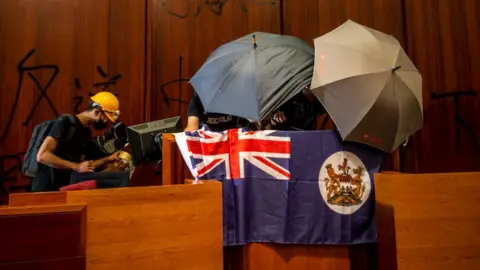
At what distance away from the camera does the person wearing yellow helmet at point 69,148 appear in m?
2.68

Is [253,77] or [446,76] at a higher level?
[446,76]

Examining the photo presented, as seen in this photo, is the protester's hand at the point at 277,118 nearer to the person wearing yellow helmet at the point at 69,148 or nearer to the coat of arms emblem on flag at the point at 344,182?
the coat of arms emblem on flag at the point at 344,182

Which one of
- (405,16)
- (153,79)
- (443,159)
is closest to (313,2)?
(405,16)

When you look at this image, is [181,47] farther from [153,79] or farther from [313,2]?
[313,2]

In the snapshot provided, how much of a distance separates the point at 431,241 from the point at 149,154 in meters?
1.66

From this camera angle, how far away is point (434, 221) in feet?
6.18

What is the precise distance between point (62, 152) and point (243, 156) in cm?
151

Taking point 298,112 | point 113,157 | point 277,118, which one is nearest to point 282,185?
point 277,118

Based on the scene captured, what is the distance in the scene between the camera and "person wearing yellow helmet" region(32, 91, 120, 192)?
2.68m

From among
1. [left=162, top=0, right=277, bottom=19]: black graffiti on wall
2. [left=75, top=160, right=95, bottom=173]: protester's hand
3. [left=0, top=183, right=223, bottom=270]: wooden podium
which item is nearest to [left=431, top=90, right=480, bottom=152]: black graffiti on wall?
[left=162, top=0, right=277, bottom=19]: black graffiti on wall

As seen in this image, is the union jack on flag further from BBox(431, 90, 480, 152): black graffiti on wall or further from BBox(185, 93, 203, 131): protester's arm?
BBox(431, 90, 480, 152): black graffiti on wall

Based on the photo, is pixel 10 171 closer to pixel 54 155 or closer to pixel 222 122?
pixel 54 155

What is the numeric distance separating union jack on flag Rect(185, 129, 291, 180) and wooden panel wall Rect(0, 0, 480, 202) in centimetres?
170

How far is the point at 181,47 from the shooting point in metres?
3.70
